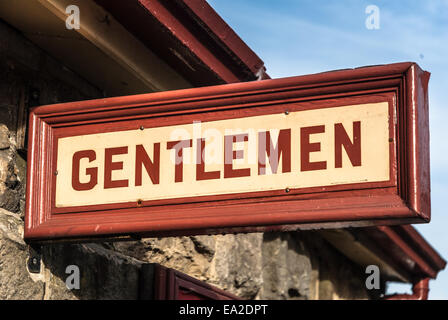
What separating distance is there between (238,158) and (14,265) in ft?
2.94

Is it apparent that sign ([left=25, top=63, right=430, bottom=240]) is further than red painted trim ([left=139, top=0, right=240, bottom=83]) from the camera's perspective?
No

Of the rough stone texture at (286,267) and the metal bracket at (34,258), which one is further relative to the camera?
the rough stone texture at (286,267)

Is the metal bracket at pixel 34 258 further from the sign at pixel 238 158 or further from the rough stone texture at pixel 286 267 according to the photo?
the rough stone texture at pixel 286 267

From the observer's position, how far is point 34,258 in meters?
3.31

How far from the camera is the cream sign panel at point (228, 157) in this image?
9.42 feet

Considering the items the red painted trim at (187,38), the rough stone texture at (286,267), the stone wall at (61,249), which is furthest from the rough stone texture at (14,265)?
the rough stone texture at (286,267)

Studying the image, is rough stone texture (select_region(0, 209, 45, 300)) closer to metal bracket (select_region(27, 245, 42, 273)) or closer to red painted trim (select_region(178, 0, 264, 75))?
metal bracket (select_region(27, 245, 42, 273))

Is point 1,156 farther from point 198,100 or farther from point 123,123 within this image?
point 198,100

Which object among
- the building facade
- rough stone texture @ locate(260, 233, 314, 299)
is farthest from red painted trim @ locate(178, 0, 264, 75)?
rough stone texture @ locate(260, 233, 314, 299)

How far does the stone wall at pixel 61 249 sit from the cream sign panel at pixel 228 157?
216 mm

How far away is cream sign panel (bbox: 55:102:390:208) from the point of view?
287 cm

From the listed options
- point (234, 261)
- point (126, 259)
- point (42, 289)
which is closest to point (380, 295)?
point (234, 261)

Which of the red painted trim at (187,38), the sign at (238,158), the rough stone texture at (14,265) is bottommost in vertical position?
the rough stone texture at (14,265)

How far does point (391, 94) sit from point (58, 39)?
4.32 feet
